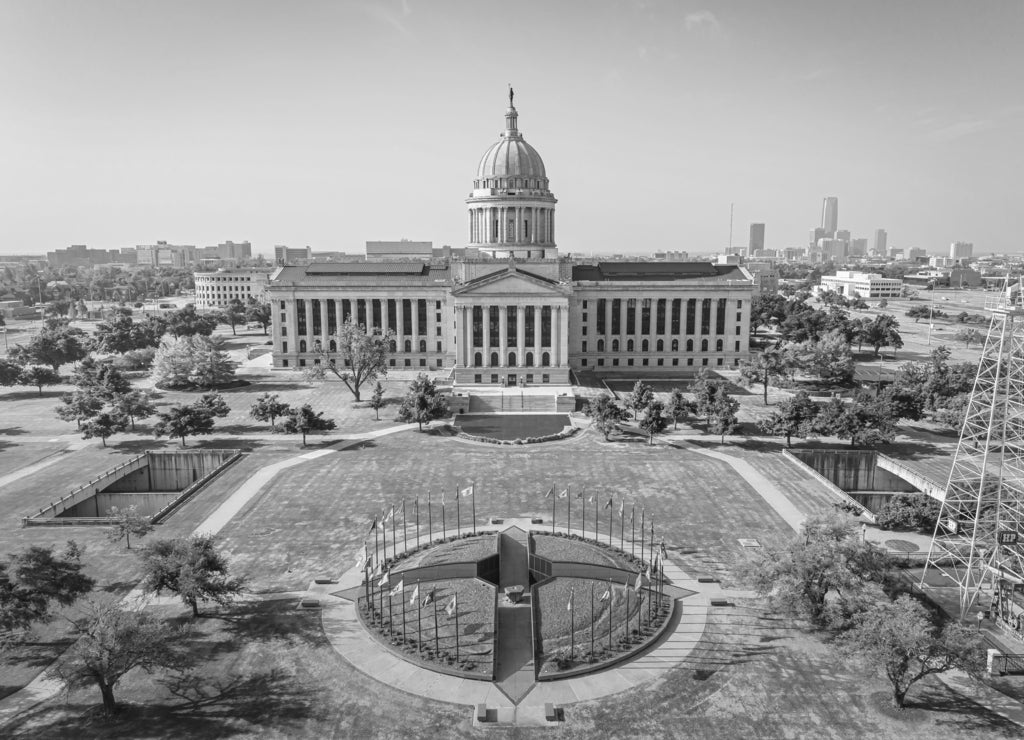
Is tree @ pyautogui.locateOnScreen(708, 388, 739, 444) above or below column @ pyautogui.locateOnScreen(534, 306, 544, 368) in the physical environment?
below

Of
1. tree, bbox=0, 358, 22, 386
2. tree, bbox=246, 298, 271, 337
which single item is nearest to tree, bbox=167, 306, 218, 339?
tree, bbox=246, 298, 271, 337

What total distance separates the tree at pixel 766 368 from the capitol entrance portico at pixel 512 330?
28108mm

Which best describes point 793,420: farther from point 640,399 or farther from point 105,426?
point 105,426

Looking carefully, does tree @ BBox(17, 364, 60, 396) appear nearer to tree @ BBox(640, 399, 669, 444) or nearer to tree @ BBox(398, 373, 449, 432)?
tree @ BBox(398, 373, 449, 432)

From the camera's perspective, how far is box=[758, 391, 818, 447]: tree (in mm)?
80812

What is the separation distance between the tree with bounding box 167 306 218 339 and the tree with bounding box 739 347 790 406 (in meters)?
118

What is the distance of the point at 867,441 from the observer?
7781 centimetres

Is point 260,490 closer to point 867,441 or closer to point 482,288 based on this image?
point 482,288

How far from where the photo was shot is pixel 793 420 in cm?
8119

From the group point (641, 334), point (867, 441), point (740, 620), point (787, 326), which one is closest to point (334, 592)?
point (740, 620)

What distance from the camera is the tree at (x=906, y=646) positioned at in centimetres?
3459

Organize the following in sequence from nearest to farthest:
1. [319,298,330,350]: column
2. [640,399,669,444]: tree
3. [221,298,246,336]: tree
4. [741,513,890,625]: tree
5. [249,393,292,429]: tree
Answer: [741,513,890,625]: tree → [640,399,669,444]: tree → [249,393,292,429]: tree → [319,298,330,350]: column → [221,298,246,336]: tree

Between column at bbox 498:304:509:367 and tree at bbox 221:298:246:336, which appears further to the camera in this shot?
tree at bbox 221:298:246:336

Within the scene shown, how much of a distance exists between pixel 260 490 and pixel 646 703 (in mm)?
45257
